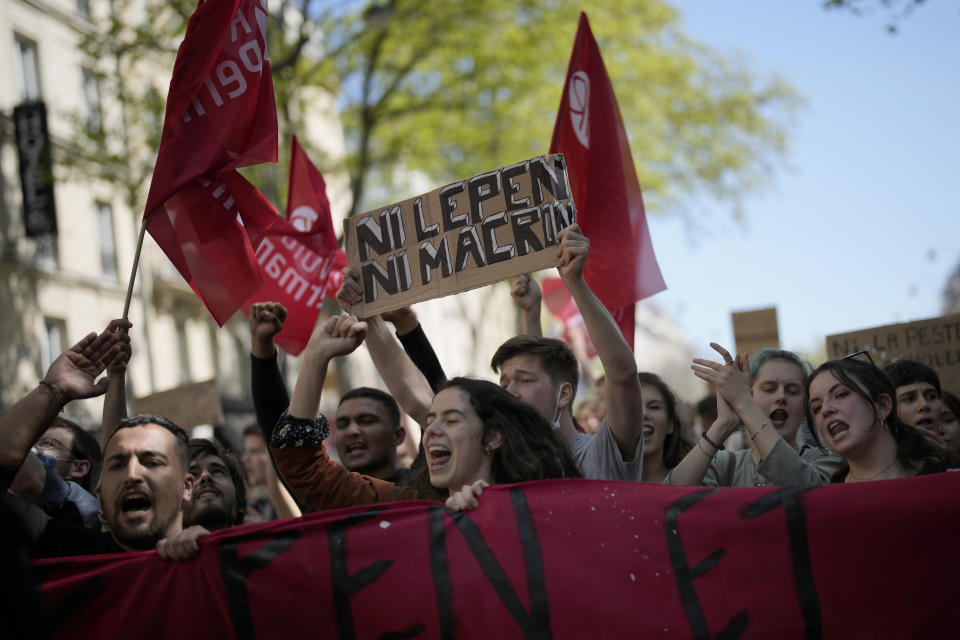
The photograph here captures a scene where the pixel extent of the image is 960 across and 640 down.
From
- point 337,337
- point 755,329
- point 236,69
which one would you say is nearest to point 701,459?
point 337,337

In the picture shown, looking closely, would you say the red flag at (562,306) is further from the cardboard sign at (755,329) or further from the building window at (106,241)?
the building window at (106,241)

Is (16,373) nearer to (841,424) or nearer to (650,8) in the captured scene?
(650,8)

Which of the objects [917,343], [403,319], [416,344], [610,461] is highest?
[403,319]

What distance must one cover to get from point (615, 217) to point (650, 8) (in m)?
17.2

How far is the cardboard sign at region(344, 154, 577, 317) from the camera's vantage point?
4199mm

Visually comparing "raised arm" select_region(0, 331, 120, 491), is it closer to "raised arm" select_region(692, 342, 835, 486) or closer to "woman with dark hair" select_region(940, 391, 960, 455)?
"raised arm" select_region(692, 342, 835, 486)

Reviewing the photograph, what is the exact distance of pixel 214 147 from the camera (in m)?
4.85

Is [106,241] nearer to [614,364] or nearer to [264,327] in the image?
[264,327]

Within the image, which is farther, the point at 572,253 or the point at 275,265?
the point at 275,265

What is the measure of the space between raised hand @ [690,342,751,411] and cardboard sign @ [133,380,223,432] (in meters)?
3.83

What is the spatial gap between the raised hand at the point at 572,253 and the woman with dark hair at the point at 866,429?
104 centimetres

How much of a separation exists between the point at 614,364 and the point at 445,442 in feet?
1.98

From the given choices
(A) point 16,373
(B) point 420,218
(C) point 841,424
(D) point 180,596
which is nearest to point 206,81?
(B) point 420,218

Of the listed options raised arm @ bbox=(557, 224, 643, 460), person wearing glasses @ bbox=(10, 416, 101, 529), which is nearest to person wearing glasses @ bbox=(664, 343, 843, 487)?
raised arm @ bbox=(557, 224, 643, 460)
